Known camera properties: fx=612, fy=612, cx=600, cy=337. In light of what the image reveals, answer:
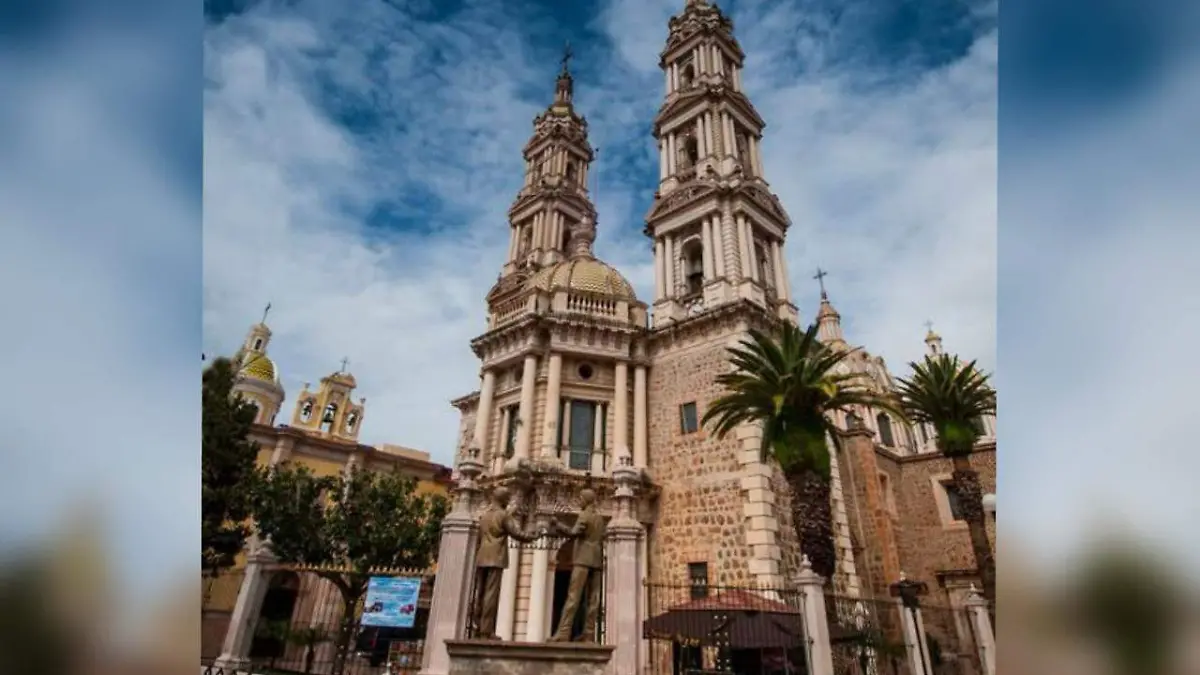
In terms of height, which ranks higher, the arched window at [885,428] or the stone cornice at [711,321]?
the arched window at [885,428]

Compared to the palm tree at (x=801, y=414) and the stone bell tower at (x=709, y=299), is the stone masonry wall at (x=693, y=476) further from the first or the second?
the palm tree at (x=801, y=414)

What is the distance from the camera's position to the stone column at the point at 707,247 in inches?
882

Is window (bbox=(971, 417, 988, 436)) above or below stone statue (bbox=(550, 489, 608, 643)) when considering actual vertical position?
above

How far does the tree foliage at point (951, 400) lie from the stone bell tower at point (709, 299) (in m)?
4.95

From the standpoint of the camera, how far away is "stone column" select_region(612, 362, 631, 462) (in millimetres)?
20453

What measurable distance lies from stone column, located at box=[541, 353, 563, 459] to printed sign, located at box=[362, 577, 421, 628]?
672cm

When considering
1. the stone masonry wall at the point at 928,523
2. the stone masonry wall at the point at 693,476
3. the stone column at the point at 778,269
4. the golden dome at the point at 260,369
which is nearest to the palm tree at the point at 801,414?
the stone masonry wall at the point at 693,476

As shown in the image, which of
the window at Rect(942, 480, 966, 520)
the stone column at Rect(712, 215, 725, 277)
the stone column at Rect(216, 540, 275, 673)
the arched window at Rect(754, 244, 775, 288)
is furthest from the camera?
the window at Rect(942, 480, 966, 520)

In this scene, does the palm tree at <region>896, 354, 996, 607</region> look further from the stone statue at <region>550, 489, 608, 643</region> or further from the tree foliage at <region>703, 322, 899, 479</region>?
the stone statue at <region>550, 489, 608, 643</region>

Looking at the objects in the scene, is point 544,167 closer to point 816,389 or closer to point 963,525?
point 816,389

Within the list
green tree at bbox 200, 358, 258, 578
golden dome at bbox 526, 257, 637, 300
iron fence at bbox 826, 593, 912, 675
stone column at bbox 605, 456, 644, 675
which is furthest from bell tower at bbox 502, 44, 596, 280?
stone column at bbox 605, 456, 644, 675

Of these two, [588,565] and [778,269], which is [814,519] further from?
[778,269]
